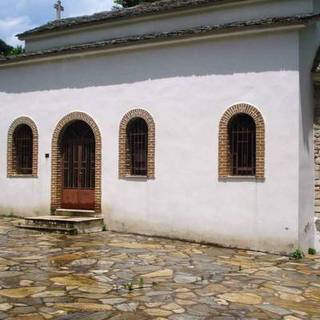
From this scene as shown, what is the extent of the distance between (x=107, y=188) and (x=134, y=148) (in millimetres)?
1293

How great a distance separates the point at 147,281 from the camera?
27.6 feet

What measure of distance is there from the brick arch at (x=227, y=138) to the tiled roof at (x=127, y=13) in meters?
2.94

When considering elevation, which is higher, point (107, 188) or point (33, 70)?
point (33, 70)

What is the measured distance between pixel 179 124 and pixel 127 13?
4.02m

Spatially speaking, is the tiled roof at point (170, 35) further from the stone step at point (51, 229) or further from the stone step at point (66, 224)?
the stone step at point (51, 229)

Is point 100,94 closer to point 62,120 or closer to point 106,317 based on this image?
point 62,120

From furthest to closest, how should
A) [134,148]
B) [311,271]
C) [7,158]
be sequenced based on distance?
[7,158]
[134,148]
[311,271]

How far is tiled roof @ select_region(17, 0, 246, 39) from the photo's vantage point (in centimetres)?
1341

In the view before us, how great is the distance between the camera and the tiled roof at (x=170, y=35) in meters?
11.2

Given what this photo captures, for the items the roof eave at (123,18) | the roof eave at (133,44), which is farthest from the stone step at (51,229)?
the roof eave at (123,18)

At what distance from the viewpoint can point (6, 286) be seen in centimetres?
778

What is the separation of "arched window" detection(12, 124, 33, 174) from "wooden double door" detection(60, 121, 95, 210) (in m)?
1.34

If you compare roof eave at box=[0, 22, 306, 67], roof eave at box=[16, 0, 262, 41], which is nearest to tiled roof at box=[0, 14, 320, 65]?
roof eave at box=[0, 22, 306, 67]

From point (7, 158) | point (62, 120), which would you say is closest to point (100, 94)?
point (62, 120)
